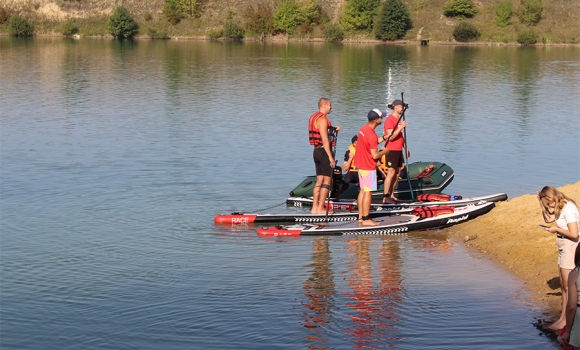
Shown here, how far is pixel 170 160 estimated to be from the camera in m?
20.1

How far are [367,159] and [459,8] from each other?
67.9 m

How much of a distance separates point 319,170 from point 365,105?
53.4 ft

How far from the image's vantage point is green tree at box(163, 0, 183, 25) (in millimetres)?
86375

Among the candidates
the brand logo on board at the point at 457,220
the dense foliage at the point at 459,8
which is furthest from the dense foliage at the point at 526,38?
the brand logo on board at the point at 457,220

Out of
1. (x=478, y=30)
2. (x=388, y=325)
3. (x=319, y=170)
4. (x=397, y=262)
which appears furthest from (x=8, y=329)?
(x=478, y=30)

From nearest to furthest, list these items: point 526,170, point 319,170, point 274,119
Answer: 1. point 319,170
2. point 526,170
3. point 274,119

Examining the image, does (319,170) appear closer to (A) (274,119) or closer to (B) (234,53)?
(A) (274,119)

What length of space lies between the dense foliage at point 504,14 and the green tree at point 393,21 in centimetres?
829

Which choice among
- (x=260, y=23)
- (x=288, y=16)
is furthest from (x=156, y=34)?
(x=288, y=16)

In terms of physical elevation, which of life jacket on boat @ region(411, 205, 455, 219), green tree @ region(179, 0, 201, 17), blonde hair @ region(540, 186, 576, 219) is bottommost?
life jacket on boat @ region(411, 205, 455, 219)

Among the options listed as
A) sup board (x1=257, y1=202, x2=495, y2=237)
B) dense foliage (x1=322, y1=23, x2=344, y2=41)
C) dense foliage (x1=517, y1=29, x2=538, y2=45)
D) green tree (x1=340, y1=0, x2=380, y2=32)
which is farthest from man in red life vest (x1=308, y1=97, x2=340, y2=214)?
green tree (x1=340, y1=0, x2=380, y2=32)

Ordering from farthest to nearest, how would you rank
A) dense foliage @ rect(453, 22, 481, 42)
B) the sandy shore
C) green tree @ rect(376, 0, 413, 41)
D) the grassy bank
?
the grassy bank < green tree @ rect(376, 0, 413, 41) < dense foliage @ rect(453, 22, 481, 42) < the sandy shore

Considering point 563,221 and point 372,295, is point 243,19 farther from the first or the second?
point 563,221

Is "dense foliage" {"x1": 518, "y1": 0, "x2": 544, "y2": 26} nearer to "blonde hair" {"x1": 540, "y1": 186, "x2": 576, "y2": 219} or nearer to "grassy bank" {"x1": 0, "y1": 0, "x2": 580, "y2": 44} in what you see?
"grassy bank" {"x1": 0, "y1": 0, "x2": 580, "y2": 44}
